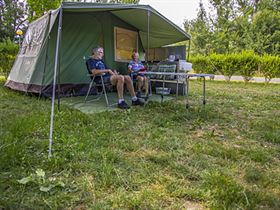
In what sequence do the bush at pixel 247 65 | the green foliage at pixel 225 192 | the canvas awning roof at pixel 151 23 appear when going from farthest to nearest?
the bush at pixel 247 65
the canvas awning roof at pixel 151 23
the green foliage at pixel 225 192

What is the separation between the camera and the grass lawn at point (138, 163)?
139 centimetres

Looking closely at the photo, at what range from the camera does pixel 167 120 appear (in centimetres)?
310

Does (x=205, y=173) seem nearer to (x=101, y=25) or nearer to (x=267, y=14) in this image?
(x=101, y=25)

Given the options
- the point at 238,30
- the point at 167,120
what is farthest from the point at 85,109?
the point at 238,30

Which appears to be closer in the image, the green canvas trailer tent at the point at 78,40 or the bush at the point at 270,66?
the green canvas trailer tent at the point at 78,40

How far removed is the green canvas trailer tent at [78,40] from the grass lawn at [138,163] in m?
1.50

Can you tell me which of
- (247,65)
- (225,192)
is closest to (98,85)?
(225,192)

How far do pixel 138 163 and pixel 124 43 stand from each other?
176 inches

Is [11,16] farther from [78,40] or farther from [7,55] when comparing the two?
[78,40]

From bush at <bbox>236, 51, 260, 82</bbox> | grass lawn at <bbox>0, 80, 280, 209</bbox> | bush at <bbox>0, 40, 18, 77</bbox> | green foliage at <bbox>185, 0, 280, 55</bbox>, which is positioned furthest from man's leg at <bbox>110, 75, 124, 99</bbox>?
green foliage at <bbox>185, 0, 280, 55</bbox>

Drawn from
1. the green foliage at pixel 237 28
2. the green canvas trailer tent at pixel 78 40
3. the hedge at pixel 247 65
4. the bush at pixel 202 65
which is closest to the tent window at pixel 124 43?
the green canvas trailer tent at pixel 78 40

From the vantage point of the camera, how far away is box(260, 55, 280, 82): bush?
9.34 m

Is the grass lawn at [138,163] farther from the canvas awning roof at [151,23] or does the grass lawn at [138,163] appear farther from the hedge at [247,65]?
the hedge at [247,65]

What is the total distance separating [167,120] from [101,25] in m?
3.10
